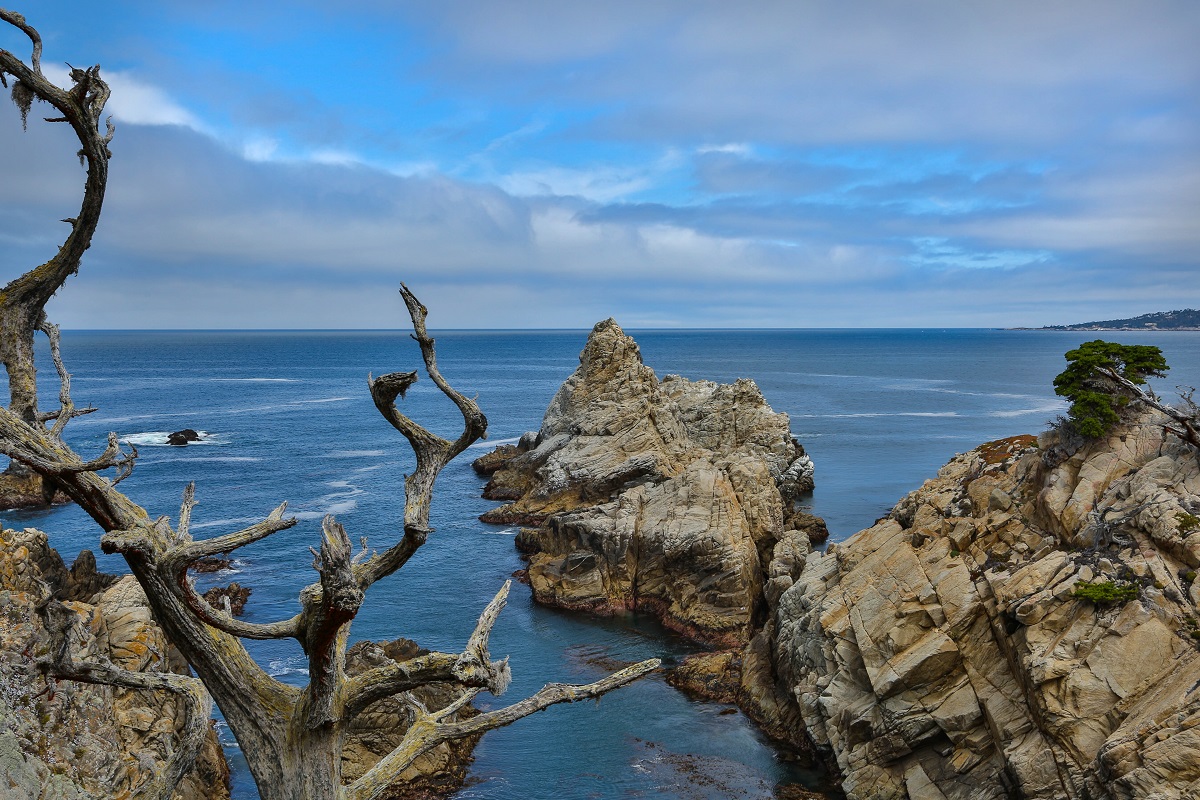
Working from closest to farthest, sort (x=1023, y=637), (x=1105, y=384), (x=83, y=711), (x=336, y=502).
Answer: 1. (x=83, y=711)
2. (x=1023, y=637)
3. (x=1105, y=384)
4. (x=336, y=502)

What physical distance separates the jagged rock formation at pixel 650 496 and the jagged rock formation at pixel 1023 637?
36.5 ft

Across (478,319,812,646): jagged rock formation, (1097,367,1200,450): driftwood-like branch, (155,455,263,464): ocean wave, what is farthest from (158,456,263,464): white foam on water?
(1097,367,1200,450): driftwood-like branch

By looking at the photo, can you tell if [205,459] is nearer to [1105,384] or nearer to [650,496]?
[650,496]

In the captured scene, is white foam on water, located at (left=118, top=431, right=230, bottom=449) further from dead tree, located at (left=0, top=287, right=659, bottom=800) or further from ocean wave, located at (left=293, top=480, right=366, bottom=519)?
dead tree, located at (left=0, top=287, right=659, bottom=800)

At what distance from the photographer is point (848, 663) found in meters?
Result: 31.8

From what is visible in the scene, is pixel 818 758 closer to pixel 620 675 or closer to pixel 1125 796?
pixel 1125 796

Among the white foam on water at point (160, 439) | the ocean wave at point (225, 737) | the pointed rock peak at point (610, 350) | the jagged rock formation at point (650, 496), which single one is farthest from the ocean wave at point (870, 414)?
the ocean wave at point (225, 737)

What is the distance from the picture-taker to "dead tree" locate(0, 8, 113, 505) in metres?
10.4

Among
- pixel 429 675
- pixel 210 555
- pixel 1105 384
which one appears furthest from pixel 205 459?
pixel 210 555

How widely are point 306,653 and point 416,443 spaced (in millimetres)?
3077

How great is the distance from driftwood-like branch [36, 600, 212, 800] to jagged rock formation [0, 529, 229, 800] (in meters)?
0.29

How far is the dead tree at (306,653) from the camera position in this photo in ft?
33.9

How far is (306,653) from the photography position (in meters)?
10.8

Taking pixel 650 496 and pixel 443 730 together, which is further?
pixel 650 496
